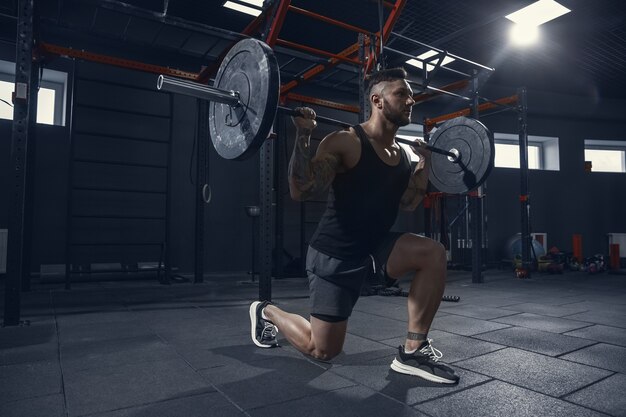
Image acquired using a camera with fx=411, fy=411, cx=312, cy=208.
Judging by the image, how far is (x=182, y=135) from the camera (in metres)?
5.32

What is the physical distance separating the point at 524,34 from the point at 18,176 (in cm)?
574

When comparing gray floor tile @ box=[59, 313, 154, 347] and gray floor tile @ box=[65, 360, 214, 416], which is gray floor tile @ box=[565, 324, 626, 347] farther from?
gray floor tile @ box=[59, 313, 154, 347]

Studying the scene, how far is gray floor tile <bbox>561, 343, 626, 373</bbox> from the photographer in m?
1.76

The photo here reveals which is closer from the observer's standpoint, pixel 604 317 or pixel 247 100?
pixel 247 100

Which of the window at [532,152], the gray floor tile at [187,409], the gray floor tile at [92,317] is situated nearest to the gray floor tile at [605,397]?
the gray floor tile at [187,409]

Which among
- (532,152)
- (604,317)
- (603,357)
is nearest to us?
(603,357)

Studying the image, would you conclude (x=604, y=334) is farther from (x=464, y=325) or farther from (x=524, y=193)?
(x=524, y=193)

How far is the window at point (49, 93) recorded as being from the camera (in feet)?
15.2

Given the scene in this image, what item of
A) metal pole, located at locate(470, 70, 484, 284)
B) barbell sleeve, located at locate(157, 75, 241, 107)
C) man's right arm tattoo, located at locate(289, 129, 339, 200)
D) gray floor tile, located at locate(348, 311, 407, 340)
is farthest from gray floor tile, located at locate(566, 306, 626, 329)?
barbell sleeve, located at locate(157, 75, 241, 107)

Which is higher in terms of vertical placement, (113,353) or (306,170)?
(306,170)

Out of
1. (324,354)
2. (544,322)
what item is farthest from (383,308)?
(324,354)

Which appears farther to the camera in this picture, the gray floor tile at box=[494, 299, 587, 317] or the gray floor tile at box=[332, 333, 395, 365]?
the gray floor tile at box=[494, 299, 587, 317]

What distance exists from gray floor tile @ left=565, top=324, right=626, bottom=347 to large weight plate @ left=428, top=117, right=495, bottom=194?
3.49 ft

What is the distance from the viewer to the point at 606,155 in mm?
8000
